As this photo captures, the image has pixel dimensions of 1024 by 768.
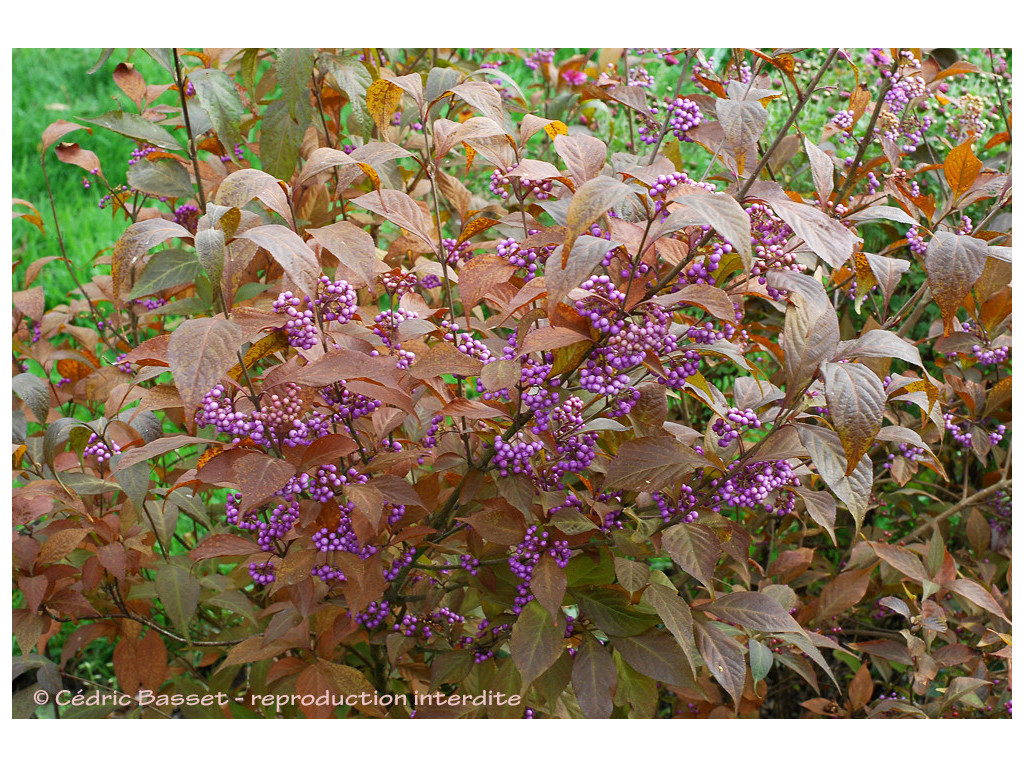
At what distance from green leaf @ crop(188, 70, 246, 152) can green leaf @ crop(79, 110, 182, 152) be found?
0.13 meters

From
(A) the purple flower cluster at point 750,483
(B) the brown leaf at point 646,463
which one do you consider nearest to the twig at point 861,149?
(A) the purple flower cluster at point 750,483

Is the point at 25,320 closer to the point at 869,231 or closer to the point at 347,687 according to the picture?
the point at 347,687

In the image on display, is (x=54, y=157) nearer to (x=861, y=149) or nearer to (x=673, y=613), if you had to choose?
(x=861, y=149)

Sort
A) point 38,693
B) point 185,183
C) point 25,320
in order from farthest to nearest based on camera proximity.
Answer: point 25,320, point 185,183, point 38,693

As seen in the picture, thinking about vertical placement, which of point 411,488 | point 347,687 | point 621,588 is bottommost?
point 347,687

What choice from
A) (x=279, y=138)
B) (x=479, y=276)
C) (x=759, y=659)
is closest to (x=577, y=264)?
(x=479, y=276)

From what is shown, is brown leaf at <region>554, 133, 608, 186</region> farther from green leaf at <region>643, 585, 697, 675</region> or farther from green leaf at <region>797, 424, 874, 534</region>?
green leaf at <region>643, 585, 697, 675</region>

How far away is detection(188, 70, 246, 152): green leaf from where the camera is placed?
1668mm

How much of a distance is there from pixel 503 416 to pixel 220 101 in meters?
0.94

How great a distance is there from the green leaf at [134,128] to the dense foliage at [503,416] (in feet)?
0.04

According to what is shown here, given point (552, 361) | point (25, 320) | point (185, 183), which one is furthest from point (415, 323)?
point (25, 320)

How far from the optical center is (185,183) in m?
1.80

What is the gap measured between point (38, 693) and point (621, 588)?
1.19 metres

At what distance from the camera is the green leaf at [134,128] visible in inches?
68.4
